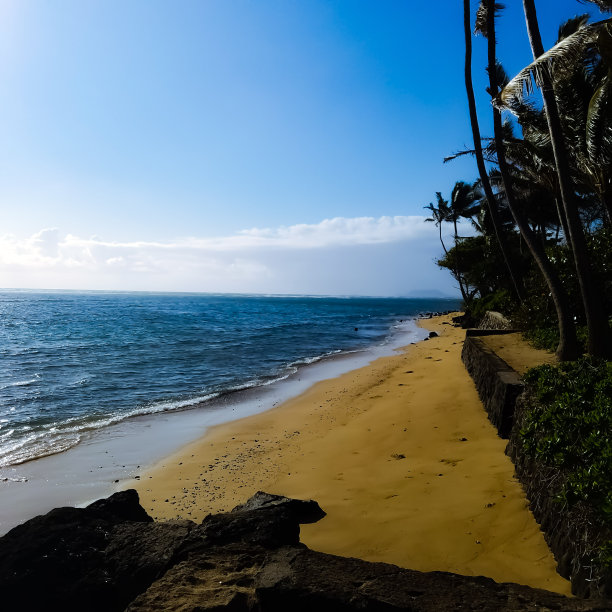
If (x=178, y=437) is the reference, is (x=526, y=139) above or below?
above

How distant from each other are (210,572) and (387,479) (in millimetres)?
3451

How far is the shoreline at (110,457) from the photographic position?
6.53 metres

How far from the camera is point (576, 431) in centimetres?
443

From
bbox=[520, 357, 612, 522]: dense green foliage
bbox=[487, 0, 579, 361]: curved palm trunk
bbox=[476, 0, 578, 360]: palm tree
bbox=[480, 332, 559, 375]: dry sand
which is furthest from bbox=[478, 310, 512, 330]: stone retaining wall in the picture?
bbox=[520, 357, 612, 522]: dense green foliage

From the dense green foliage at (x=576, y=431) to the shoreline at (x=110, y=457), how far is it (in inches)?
252

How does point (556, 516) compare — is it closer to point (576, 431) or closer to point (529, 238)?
point (576, 431)

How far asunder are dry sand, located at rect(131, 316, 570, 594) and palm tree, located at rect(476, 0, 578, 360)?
2.54 metres

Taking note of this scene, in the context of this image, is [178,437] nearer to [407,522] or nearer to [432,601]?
[407,522]

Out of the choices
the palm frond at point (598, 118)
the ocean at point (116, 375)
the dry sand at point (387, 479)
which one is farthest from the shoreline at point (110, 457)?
the palm frond at point (598, 118)

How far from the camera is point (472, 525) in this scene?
4.61 m

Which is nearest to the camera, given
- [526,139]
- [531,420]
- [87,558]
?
[87,558]

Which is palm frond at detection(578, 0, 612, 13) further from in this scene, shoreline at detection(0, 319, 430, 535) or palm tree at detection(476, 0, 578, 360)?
shoreline at detection(0, 319, 430, 535)

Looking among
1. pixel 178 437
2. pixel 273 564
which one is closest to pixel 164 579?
pixel 273 564

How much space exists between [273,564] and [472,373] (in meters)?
9.85
